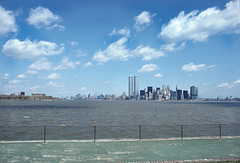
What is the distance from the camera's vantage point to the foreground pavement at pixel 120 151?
42.4 feet

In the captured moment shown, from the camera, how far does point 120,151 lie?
1448cm

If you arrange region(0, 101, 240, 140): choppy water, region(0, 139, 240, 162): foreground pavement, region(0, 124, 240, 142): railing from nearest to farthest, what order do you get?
region(0, 139, 240, 162): foreground pavement < region(0, 124, 240, 142): railing < region(0, 101, 240, 140): choppy water

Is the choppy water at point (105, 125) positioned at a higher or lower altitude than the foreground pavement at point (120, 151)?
lower

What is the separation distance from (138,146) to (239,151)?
7.00 meters

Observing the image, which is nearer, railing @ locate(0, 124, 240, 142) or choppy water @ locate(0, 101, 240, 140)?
railing @ locate(0, 124, 240, 142)

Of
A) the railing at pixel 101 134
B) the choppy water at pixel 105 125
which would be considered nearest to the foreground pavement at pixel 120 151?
the choppy water at pixel 105 125

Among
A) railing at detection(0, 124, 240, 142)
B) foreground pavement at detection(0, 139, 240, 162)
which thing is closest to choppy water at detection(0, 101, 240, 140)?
railing at detection(0, 124, 240, 142)

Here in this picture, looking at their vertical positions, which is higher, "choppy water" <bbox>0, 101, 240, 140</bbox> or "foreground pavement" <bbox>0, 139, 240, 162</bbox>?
"foreground pavement" <bbox>0, 139, 240, 162</bbox>

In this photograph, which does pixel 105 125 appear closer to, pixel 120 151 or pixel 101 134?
pixel 101 134

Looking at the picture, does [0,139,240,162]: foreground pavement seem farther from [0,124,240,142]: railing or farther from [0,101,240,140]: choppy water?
[0,124,240,142]: railing

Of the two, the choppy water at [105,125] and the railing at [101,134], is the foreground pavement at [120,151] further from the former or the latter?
the railing at [101,134]

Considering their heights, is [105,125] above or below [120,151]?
below

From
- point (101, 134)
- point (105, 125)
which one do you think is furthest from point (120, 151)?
point (105, 125)

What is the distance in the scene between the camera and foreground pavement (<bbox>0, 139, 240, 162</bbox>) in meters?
12.9
